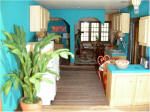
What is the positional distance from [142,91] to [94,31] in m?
8.39

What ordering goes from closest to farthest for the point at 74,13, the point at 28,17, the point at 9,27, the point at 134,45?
the point at 9,27
the point at 28,17
the point at 134,45
the point at 74,13

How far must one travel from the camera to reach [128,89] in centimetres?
408

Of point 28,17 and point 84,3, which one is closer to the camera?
point 28,17

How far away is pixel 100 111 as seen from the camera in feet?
12.9

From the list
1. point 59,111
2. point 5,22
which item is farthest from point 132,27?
point 5,22

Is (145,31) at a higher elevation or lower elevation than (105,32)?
lower

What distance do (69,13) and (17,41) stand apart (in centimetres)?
507

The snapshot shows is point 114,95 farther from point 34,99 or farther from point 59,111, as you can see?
point 34,99

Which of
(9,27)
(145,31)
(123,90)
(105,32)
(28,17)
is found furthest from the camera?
(105,32)

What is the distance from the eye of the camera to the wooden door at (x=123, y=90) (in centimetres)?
401

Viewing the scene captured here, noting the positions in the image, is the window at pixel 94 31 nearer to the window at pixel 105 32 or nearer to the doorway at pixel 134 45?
the window at pixel 105 32

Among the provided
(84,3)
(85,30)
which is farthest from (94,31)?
(84,3)

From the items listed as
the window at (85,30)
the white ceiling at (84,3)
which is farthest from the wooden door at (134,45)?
the window at (85,30)

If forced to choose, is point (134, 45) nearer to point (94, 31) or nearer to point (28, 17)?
point (28, 17)
